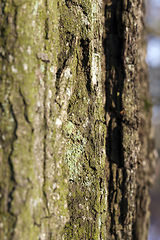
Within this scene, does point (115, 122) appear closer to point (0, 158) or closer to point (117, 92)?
point (117, 92)

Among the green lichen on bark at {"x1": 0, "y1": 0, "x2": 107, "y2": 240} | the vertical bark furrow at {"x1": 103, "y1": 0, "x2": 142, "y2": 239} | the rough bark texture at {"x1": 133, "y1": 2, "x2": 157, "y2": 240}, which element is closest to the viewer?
the green lichen on bark at {"x1": 0, "y1": 0, "x2": 107, "y2": 240}

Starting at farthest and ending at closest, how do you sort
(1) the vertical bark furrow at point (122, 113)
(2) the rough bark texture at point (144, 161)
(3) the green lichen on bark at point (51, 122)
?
(2) the rough bark texture at point (144, 161) < (1) the vertical bark furrow at point (122, 113) < (3) the green lichen on bark at point (51, 122)

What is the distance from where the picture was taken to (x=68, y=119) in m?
1.10

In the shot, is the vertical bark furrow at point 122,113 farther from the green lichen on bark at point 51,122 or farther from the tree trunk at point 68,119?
the green lichen on bark at point 51,122

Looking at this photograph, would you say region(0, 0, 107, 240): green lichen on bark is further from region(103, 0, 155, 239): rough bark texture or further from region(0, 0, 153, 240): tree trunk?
region(103, 0, 155, 239): rough bark texture

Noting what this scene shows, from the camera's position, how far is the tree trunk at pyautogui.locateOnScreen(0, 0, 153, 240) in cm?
81

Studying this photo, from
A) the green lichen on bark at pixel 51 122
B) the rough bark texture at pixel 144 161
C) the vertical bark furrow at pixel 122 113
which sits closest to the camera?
the green lichen on bark at pixel 51 122

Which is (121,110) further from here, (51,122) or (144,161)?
(144,161)

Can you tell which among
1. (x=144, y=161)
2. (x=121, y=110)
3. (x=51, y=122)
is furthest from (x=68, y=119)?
(x=144, y=161)

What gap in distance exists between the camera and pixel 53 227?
3.09 feet

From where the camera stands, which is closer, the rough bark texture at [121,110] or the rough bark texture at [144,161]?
the rough bark texture at [121,110]

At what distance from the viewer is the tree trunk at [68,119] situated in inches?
32.1

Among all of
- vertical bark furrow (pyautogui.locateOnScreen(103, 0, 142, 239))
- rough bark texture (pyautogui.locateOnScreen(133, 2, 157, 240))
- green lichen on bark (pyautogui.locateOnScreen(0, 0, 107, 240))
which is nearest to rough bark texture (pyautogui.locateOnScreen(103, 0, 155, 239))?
vertical bark furrow (pyautogui.locateOnScreen(103, 0, 142, 239))

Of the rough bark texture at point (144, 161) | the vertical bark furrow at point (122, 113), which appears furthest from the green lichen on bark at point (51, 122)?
the rough bark texture at point (144, 161)
